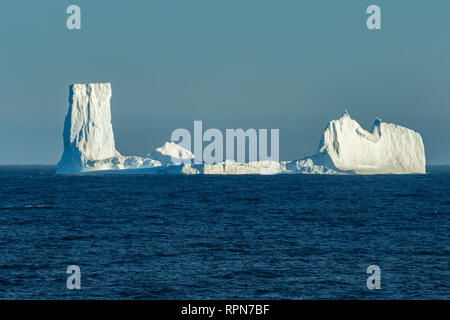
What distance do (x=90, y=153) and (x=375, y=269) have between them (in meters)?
86.1

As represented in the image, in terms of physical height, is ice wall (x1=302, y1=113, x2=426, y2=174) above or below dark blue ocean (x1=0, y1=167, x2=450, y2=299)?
above

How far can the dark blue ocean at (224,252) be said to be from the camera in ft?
62.3

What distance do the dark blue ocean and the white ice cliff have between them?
2245 inches

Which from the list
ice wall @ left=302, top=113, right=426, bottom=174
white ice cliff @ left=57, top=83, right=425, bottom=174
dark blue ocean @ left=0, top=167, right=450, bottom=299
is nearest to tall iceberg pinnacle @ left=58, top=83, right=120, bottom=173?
white ice cliff @ left=57, top=83, right=425, bottom=174

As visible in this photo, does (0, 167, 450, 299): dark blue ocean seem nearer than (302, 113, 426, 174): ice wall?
Yes

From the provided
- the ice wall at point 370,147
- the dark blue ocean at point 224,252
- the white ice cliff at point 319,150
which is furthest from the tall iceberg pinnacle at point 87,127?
the dark blue ocean at point 224,252

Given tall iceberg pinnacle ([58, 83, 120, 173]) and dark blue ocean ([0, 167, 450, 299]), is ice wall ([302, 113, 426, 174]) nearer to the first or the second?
tall iceberg pinnacle ([58, 83, 120, 173])

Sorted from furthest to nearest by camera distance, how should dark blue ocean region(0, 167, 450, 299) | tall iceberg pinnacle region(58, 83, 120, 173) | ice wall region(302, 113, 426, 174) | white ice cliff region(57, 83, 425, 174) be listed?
ice wall region(302, 113, 426, 174), white ice cliff region(57, 83, 425, 174), tall iceberg pinnacle region(58, 83, 120, 173), dark blue ocean region(0, 167, 450, 299)

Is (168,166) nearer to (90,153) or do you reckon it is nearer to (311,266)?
(90,153)

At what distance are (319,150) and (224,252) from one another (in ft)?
Result: 277

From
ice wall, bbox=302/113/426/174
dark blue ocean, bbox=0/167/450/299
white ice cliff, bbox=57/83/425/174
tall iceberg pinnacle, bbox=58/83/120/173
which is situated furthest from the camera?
ice wall, bbox=302/113/426/174

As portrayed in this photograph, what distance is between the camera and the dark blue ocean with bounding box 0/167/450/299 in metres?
19.0

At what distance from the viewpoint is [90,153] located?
338 ft
